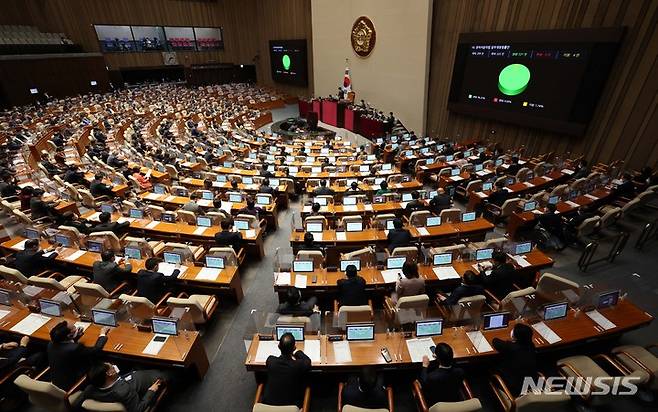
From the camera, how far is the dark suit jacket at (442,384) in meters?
3.68

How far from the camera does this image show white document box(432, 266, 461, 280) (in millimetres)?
5809

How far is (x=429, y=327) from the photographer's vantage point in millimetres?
4477

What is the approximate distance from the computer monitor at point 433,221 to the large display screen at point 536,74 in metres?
7.74

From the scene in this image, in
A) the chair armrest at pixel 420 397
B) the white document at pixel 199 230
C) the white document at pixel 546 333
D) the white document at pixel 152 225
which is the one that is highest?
the white document at pixel 546 333

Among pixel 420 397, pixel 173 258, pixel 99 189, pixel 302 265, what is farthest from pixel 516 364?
pixel 99 189

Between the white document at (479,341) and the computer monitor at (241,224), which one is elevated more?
the white document at (479,341)

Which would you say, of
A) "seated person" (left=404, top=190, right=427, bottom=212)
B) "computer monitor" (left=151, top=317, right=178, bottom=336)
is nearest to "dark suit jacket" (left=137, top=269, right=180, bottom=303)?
"computer monitor" (left=151, top=317, right=178, bottom=336)

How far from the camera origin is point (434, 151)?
1388 cm

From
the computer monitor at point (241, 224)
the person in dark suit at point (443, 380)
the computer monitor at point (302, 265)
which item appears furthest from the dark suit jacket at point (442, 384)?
the computer monitor at point (241, 224)

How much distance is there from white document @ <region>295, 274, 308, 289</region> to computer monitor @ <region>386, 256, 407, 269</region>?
1.57 metres

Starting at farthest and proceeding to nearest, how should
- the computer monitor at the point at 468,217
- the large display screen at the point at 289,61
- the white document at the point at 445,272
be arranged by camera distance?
the large display screen at the point at 289,61
the computer monitor at the point at 468,217
the white document at the point at 445,272

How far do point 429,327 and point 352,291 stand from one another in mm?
1318

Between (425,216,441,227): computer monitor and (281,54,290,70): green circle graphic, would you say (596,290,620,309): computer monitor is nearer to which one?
(425,216,441,227): computer monitor

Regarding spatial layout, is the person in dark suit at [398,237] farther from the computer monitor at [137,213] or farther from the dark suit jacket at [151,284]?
the computer monitor at [137,213]
